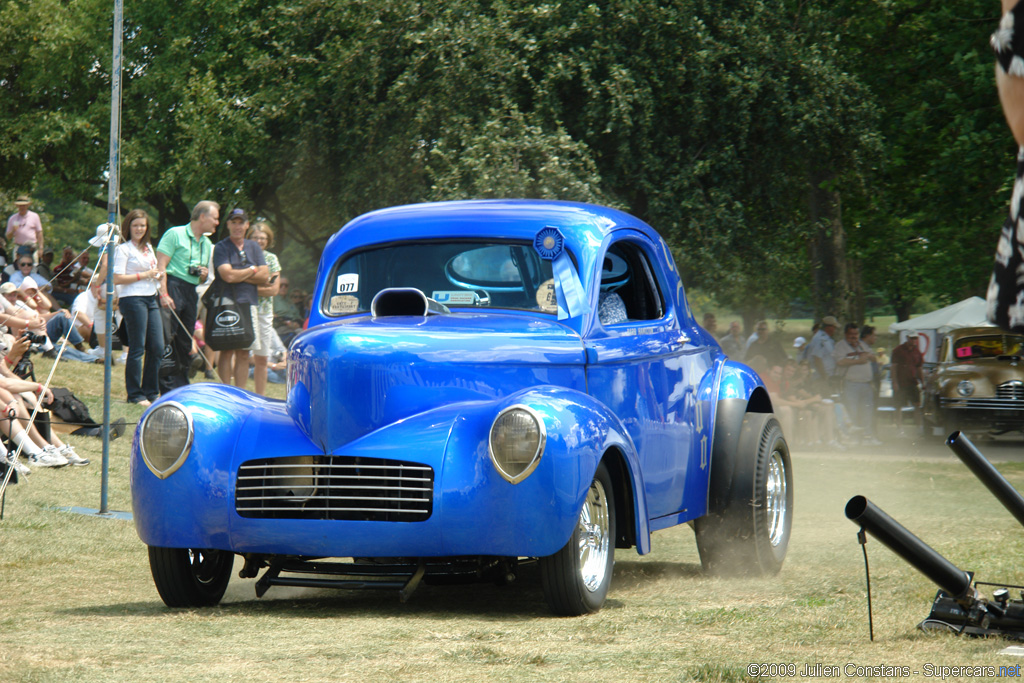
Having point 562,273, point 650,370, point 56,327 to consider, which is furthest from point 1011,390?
point 562,273

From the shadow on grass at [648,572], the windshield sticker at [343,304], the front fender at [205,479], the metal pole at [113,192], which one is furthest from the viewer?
the metal pole at [113,192]

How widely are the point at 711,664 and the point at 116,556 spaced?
438 cm

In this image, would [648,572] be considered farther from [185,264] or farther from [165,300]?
[185,264]

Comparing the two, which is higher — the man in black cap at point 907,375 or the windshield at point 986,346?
the windshield at point 986,346

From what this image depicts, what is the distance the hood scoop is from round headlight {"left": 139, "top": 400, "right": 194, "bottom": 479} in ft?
3.70

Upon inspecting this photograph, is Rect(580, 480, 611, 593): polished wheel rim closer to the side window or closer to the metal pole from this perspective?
the side window

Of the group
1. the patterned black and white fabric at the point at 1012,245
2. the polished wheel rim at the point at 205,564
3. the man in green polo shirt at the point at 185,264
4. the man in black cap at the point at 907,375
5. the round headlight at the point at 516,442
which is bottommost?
the man in black cap at the point at 907,375

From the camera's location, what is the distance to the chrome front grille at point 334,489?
4.98 meters

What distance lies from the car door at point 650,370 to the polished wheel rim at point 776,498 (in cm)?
68

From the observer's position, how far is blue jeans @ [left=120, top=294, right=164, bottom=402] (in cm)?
1168

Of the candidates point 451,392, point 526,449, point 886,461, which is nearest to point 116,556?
point 451,392

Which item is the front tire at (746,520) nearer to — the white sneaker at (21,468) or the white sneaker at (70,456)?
the white sneaker at (21,468)

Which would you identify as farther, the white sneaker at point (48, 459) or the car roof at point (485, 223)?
the white sneaker at point (48, 459)

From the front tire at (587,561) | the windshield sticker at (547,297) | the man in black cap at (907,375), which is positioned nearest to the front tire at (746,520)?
the front tire at (587,561)
